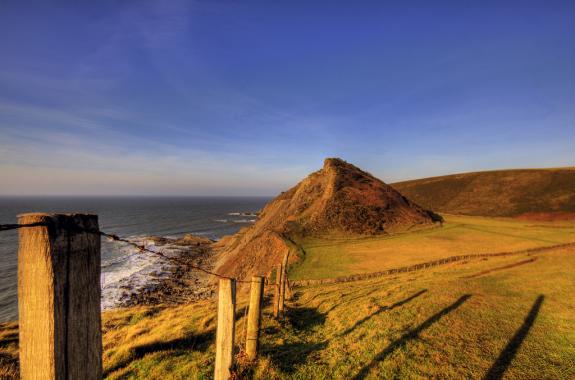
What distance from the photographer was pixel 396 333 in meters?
9.63

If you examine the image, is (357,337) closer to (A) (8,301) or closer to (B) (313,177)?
(A) (8,301)

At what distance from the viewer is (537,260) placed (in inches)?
810

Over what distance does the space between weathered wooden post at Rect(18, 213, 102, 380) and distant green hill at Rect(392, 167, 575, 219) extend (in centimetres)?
8037

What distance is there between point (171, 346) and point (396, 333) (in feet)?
24.5

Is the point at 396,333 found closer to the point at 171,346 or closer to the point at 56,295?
the point at 171,346

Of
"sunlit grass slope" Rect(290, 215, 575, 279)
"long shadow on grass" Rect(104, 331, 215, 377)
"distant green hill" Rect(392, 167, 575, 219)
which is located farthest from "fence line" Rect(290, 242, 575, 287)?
"distant green hill" Rect(392, 167, 575, 219)

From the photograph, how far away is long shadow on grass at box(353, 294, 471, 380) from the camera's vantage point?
7559 mm

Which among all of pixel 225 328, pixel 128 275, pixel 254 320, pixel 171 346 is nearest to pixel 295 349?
pixel 254 320

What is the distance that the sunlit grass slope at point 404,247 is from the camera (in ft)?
73.8

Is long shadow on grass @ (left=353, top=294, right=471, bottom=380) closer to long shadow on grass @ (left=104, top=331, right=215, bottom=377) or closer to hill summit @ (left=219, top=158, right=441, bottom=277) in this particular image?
long shadow on grass @ (left=104, top=331, right=215, bottom=377)

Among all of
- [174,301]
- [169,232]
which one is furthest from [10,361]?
[169,232]

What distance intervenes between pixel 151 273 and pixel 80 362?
40.2 metres

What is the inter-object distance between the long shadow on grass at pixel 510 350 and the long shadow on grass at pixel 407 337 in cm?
220

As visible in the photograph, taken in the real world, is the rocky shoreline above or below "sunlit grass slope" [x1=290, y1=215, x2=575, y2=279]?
below
